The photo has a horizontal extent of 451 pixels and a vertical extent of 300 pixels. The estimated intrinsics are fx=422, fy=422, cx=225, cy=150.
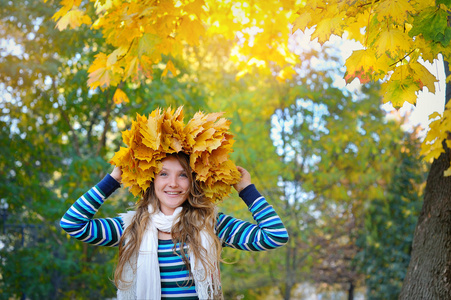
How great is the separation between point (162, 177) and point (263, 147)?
433 centimetres

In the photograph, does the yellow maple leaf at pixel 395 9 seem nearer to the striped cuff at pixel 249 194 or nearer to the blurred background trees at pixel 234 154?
the striped cuff at pixel 249 194

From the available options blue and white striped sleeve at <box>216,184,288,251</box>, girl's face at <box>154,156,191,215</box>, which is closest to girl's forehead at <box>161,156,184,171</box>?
girl's face at <box>154,156,191,215</box>

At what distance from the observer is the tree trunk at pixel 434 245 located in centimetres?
278

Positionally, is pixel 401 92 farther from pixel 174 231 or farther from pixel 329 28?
pixel 174 231

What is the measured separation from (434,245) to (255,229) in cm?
146

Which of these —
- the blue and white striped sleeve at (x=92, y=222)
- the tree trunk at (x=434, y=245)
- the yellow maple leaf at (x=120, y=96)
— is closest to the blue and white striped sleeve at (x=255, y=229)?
the blue and white striped sleeve at (x=92, y=222)

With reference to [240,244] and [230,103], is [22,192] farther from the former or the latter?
[240,244]

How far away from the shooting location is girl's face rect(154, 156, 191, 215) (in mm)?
2262

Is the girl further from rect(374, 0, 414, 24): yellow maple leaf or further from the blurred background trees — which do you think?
the blurred background trees

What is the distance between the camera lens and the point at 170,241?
2.21 metres

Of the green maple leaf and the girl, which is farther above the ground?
the green maple leaf

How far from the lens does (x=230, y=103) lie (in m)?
6.28

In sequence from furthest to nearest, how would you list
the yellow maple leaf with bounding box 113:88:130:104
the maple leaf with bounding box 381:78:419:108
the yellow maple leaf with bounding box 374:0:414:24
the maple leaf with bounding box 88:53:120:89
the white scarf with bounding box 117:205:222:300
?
the yellow maple leaf with bounding box 113:88:130:104, the maple leaf with bounding box 88:53:120:89, the maple leaf with bounding box 381:78:419:108, the white scarf with bounding box 117:205:222:300, the yellow maple leaf with bounding box 374:0:414:24

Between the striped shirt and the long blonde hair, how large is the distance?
0.06 meters
